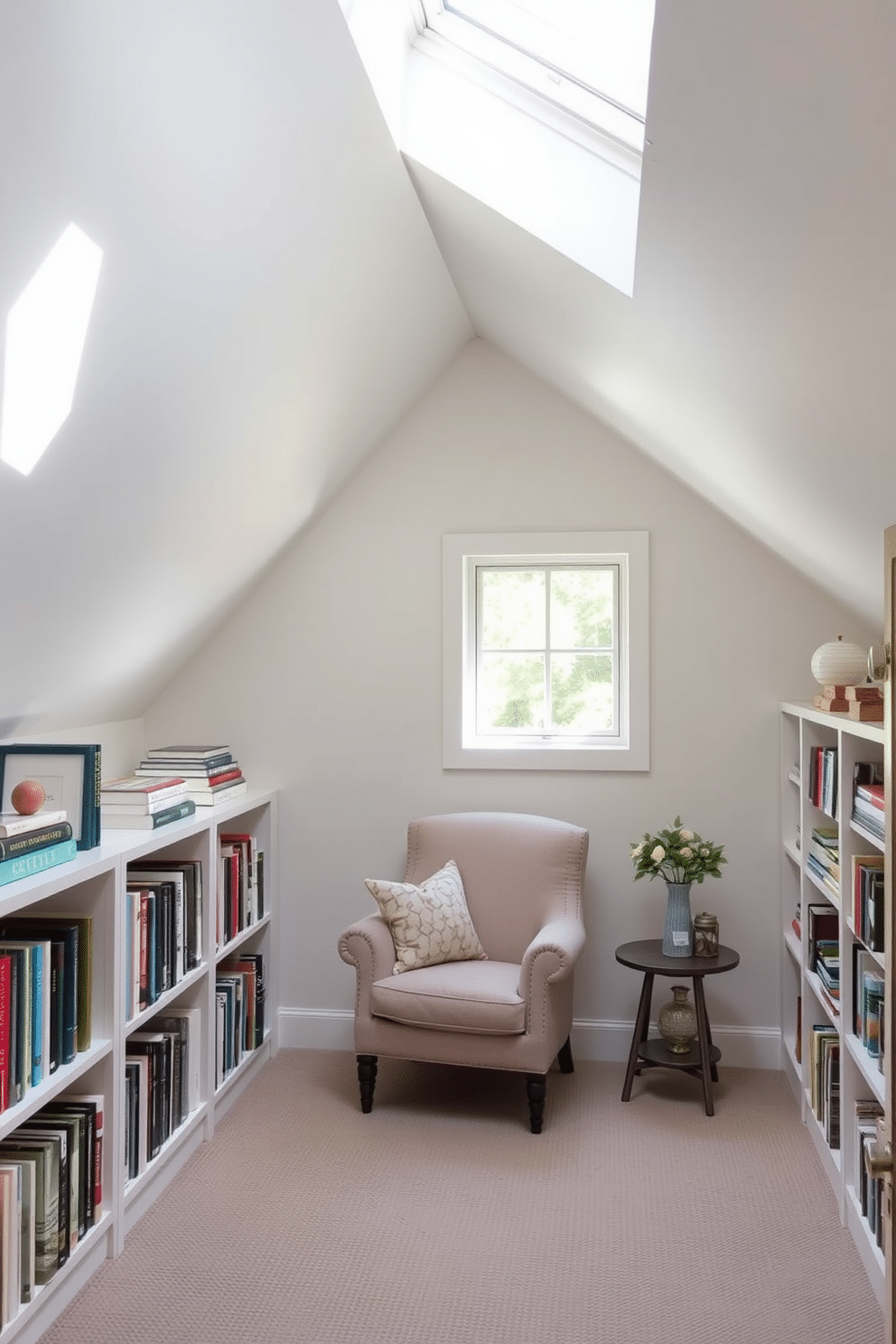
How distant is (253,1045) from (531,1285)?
1680 millimetres

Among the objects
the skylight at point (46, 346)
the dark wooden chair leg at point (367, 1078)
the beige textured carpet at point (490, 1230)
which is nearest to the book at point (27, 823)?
the skylight at point (46, 346)

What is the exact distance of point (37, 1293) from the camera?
2.33m

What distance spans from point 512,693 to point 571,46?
2587 millimetres

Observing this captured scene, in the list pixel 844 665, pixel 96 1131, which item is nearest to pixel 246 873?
pixel 96 1131

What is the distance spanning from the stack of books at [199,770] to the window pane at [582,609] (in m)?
1.40

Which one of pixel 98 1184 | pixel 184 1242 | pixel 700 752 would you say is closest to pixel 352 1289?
pixel 184 1242

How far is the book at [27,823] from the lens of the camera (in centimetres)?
244

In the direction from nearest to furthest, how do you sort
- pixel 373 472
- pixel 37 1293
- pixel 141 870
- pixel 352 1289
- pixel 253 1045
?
1. pixel 37 1293
2. pixel 352 1289
3. pixel 141 870
4. pixel 253 1045
5. pixel 373 472

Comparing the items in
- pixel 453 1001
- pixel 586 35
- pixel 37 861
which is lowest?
pixel 453 1001

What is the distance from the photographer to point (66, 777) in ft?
9.80

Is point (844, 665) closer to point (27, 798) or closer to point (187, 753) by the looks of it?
point (187, 753)

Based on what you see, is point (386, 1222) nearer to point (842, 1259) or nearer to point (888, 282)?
point (842, 1259)

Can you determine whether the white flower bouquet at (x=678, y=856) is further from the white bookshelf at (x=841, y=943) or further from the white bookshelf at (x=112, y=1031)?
the white bookshelf at (x=112, y=1031)

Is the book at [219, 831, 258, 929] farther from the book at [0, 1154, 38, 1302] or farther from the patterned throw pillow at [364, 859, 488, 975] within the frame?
the book at [0, 1154, 38, 1302]
